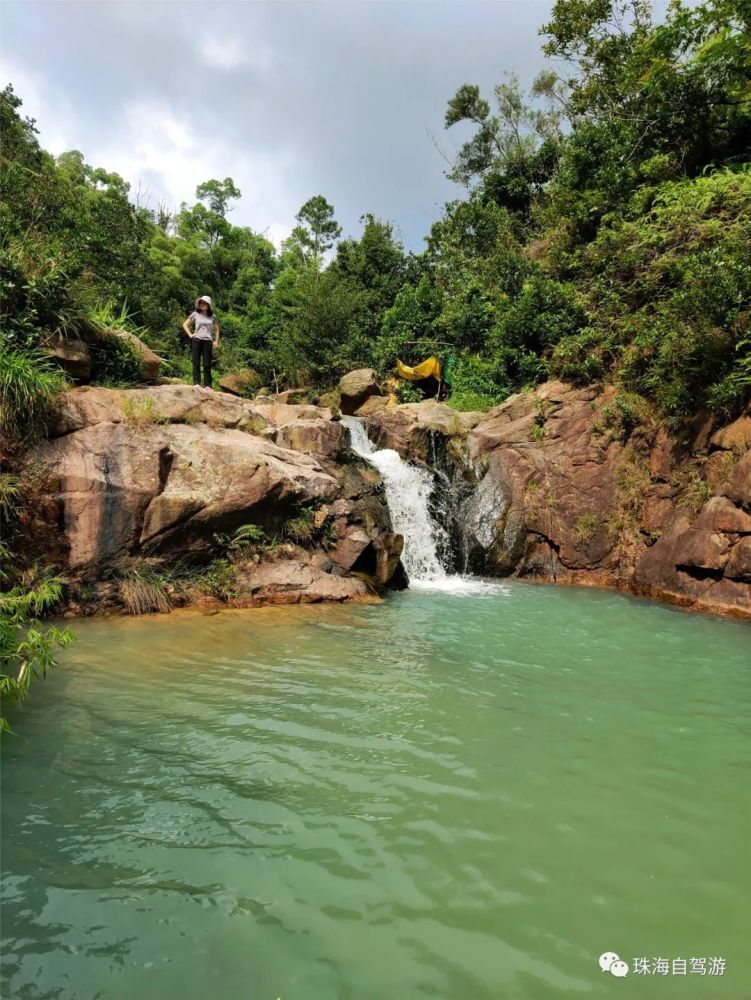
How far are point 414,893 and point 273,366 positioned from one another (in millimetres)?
24488

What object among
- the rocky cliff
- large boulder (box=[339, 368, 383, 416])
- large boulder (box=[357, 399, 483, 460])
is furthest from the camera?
large boulder (box=[339, 368, 383, 416])

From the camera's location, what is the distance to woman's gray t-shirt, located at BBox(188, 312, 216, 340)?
10.1 metres

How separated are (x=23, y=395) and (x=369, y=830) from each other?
673 centimetres

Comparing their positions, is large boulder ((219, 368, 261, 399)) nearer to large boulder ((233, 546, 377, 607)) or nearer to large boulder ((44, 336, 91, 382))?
large boulder ((44, 336, 91, 382))

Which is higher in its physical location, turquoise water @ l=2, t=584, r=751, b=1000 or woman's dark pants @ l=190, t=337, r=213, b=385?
woman's dark pants @ l=190, t=337, r=213, b=385

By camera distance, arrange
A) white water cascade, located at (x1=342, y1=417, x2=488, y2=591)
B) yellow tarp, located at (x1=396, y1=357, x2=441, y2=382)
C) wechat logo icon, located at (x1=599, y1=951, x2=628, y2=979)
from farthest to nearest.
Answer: yellow tarp, located at (x1=396, y1=357, x2=441, y2=382)
white water cascade, located at (x1=342, y1=417, x2=488, y2=591)
wechat logo icon, located at (x1=599, y1=951, x2=628, y2=979)

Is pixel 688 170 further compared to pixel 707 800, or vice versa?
pixel 688 170

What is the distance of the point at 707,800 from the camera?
3.13 meters

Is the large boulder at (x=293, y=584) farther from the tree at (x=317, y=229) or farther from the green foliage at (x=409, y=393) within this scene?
the tree at (x=317, y=229)

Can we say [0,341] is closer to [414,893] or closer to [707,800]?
[414,893]

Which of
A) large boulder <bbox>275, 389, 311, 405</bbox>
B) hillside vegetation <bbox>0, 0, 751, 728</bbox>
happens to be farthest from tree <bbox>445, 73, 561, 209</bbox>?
large boulder <bbox>275, 389, 311, 405</bbox>

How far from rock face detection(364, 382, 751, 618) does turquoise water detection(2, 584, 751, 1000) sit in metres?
4.26

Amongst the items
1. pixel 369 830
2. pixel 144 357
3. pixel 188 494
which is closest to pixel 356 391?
pixel 144 357

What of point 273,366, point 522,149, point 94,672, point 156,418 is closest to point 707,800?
point 94,672
